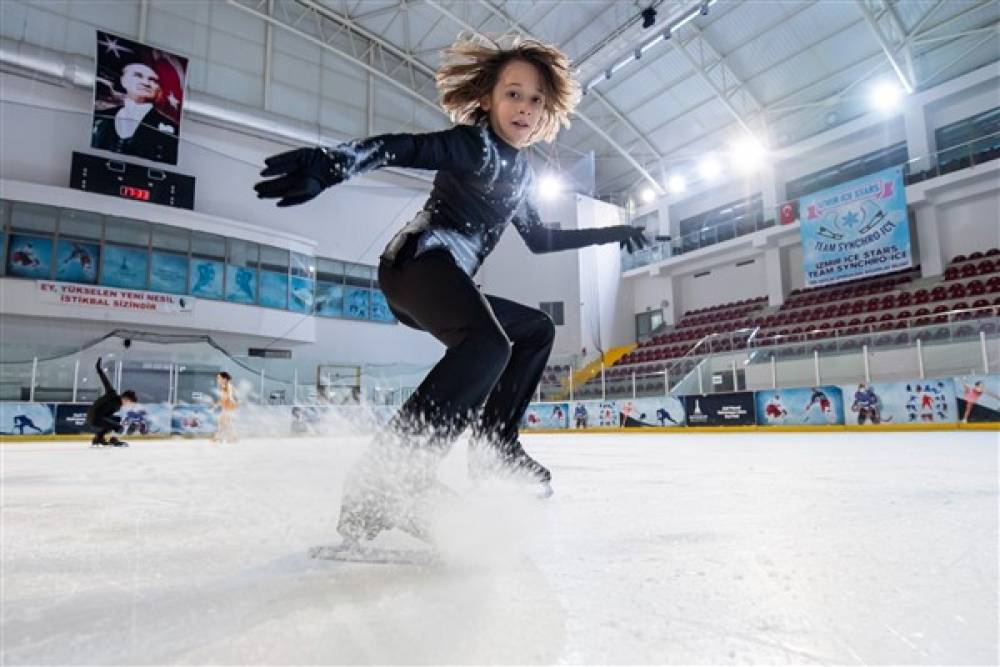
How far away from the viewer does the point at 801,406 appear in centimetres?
848

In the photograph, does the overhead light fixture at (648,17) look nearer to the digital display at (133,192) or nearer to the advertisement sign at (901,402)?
the advertisement sign at (901,402)

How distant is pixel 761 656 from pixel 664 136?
19.6 meters

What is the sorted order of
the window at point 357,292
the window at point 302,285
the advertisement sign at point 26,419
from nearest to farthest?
the advertisement sign at point 26,419 < the window at point 302,285 < the window at point 357,292

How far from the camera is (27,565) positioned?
0.91 meters

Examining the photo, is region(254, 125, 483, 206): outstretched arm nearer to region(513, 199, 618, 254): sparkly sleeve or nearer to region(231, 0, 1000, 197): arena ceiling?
region(513, 199, 618, 254): sparkly sleeve

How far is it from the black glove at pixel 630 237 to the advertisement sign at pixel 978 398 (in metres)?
6.96

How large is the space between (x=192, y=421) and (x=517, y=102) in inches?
401

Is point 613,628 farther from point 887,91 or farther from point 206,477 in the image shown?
point 887,91

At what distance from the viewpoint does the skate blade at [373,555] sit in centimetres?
88

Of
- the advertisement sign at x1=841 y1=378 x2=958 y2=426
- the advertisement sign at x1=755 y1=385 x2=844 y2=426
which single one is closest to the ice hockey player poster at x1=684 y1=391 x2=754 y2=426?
the advertisement sign at x1=755 y1=385 x2=844 y2=426

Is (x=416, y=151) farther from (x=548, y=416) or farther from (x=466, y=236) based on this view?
(x=548, y=416)

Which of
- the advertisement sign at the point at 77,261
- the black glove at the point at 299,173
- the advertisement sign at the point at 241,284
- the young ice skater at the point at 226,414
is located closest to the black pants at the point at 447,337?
the black glove at the point at 299,173

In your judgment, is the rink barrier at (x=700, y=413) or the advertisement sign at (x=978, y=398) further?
the rink barrier at (x=700, y=413)


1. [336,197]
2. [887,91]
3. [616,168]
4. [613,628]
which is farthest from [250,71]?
[613,628]
